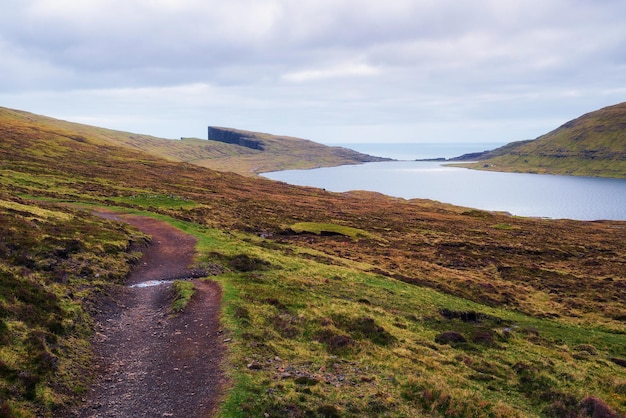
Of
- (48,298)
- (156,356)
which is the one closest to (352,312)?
(156,356)

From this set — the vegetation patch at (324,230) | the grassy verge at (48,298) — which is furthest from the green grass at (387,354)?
the vegetation patch at (324,230)

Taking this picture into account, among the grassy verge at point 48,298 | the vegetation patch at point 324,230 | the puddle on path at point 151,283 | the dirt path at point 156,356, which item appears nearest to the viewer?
the grassy verge at point 48,298

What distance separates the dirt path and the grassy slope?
93 cm

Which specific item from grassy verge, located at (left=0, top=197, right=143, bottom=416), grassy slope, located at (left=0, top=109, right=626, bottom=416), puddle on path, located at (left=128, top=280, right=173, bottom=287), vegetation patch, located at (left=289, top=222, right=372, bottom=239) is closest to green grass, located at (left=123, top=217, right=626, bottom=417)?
grassy slope, located at (left=0, top=109, right=626, bottom=416)

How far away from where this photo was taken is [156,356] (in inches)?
750

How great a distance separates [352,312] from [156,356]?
13.5 metres

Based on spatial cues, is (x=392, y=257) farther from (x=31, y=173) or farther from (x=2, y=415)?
(x=31, y=173)

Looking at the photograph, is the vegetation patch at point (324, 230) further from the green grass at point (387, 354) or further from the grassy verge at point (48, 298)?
the grassy verge at point (48, 298)

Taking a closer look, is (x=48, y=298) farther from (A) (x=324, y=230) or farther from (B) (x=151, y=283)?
(A) (x=324, y=230)

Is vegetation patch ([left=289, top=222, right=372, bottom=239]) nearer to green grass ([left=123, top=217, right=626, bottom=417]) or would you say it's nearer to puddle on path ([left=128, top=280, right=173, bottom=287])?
green grass ([left=123, top=217, right=626, bottom=417])

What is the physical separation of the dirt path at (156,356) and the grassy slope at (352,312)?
0.93 meters

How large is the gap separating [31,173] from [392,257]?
7143 cm

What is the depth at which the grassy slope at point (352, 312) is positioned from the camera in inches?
661

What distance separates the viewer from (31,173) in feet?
264
